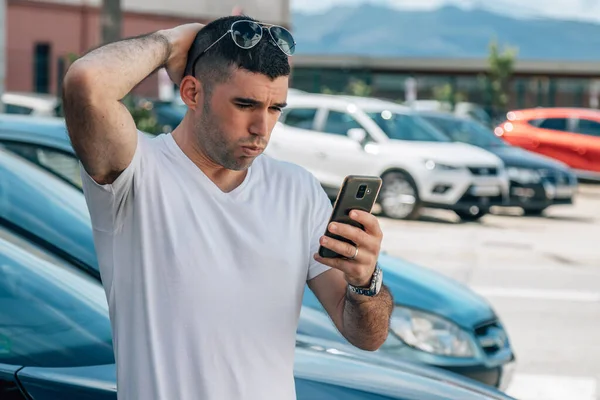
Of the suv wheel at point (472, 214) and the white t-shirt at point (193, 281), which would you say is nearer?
the white t-shirt at point (193, 281)

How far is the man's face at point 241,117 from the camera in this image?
7.38 ft

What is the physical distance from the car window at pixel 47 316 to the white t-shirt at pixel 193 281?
820mm

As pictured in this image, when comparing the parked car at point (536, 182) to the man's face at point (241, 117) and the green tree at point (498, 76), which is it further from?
the green tree at point (498, 76)

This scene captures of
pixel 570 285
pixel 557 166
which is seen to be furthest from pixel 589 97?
pixel 570 285

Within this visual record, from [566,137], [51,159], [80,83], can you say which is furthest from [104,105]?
[566,137]

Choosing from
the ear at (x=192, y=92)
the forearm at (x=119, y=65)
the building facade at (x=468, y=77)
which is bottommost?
the building facade at (x=468, y=77)

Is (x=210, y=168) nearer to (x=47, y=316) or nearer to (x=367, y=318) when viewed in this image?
(x=367, y=318)

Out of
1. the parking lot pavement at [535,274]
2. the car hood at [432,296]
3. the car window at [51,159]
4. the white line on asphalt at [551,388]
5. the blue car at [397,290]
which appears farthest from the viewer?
the parking lot pavement at [535,274]

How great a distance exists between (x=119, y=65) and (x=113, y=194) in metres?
0.25

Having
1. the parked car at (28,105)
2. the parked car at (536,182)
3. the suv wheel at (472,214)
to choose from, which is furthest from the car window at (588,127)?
the parked car at (28,105)

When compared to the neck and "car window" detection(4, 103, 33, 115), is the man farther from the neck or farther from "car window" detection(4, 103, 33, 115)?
"car window" detection(4, 103, 33, 115)

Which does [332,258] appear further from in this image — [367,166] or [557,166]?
[557,166]

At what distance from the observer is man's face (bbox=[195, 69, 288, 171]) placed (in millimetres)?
2248

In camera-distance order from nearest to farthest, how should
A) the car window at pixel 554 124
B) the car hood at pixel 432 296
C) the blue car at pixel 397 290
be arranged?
the blue car at pixel 397 290 → the car hood at pixel 432 296 → the car window at pixel 554 124
